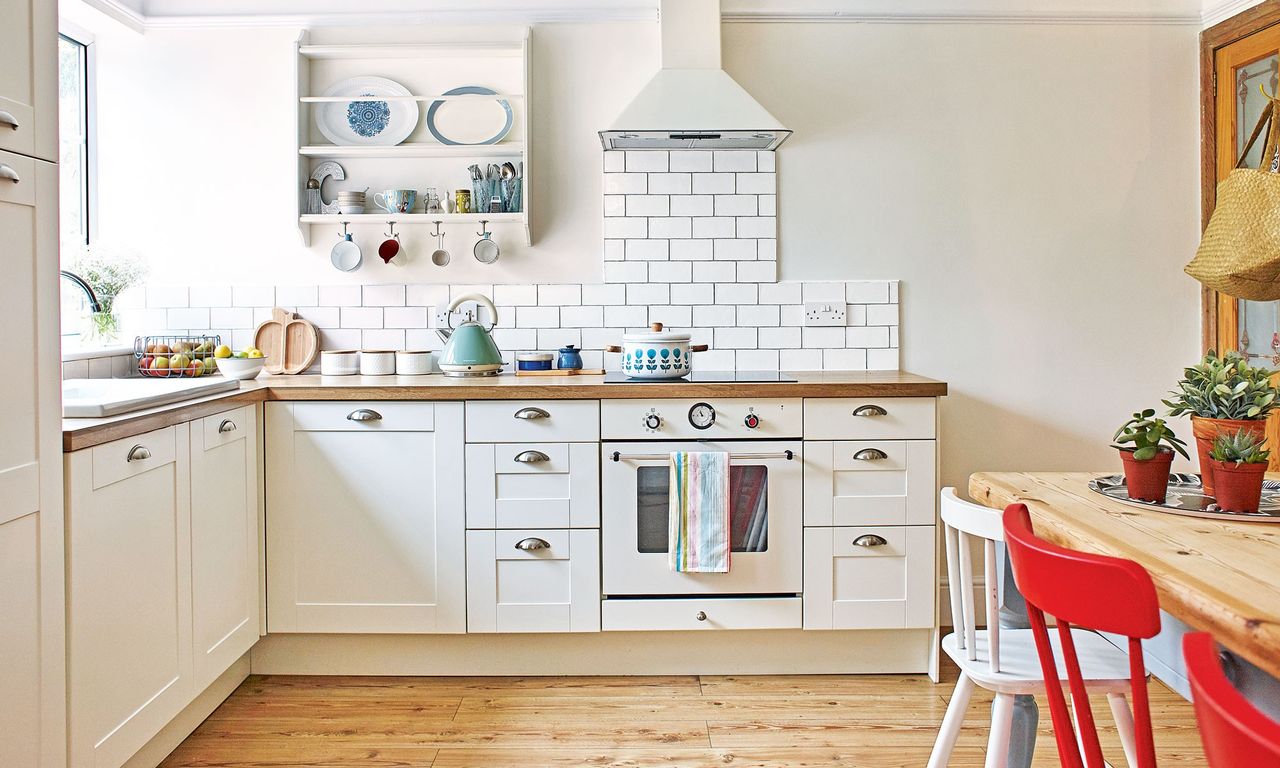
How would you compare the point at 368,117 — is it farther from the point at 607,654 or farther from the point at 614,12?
the point at 607,654

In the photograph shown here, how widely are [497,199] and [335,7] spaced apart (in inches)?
36.8

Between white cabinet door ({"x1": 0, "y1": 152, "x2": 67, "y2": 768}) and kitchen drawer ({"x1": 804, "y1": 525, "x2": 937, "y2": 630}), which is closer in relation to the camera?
white cabinet door ({"x1": 0, "y1": 152, "x2": 67, "y2": 768})

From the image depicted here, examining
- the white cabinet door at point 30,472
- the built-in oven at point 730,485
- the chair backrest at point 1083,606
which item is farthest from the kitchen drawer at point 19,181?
the chair backrest at point 1083,606

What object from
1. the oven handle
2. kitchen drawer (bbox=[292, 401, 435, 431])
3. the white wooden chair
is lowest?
the white wooden chair

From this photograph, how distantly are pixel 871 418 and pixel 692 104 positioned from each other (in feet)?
3.86

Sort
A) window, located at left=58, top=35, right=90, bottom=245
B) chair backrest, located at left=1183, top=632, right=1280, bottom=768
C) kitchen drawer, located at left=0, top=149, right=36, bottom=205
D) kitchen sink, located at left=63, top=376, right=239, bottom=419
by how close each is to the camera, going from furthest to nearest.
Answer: window, located at left=58, top=35, right=90, bottom=245 → kitchen sink, located at left=63, top=376, right=239, bottom=419 → kitchen drawer, located at left=0, top=149, right=36, bottom=205 → chair backrest, located at left=1183, top=632, right=1280, bottom=768

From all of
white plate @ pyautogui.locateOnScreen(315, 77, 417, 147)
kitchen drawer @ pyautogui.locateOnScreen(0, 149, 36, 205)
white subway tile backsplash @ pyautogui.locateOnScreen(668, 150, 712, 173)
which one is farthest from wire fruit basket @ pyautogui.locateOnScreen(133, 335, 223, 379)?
white subway tile backsplash @ pyautogui.locateOnScreen(668, 150, 712, 173)

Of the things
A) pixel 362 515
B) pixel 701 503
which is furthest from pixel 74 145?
pixel 701 503

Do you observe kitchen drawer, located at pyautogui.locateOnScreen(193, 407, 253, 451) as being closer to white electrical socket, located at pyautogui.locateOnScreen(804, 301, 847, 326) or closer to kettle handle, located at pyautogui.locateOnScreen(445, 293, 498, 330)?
kettle handle, located at pyautogui.locateOnScreen(445, 293, 498, 330)

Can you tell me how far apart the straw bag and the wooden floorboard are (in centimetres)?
121

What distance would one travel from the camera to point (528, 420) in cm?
298

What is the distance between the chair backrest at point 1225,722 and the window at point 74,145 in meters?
3.67

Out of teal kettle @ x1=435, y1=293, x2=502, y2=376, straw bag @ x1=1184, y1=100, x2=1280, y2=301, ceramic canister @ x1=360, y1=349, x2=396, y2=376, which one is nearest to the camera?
straw bag @ x1=1184, y1=100, x2=1280, y2=301

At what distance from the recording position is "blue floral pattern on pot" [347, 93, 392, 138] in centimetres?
352
